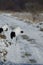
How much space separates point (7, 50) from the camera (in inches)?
641

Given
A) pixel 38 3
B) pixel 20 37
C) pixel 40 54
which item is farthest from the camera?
pixel 38 3

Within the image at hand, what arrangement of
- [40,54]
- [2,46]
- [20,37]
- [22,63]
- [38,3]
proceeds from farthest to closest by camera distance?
[38,3], [20,37], [2,46], [40,54], [22,63]

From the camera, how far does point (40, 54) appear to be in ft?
A: 50.8

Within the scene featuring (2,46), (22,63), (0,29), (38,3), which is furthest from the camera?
(38,3)

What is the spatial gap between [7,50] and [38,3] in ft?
122

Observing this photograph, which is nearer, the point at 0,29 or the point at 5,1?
the point at 0,29


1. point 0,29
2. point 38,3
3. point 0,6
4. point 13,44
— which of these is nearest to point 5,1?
point 0,6

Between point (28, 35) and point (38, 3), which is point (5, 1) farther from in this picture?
point (28, 35)

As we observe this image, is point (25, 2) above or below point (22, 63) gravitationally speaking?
below

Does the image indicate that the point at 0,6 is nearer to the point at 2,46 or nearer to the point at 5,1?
the point at 5,1

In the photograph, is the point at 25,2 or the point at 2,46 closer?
the point at 2,46

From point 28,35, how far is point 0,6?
105 ft

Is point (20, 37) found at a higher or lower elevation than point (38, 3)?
higher

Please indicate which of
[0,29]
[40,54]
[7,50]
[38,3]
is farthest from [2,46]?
[38,3]
